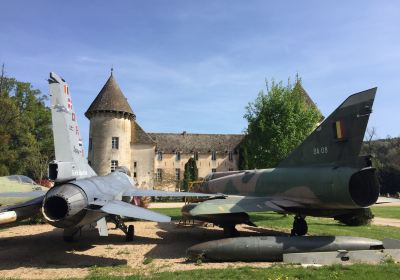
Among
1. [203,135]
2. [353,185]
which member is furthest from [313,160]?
[203,135]

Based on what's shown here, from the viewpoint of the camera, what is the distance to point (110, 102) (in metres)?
50.7

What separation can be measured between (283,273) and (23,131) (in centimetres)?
5082

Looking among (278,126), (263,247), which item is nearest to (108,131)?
(278,126)

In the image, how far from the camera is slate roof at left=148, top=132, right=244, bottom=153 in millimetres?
61906

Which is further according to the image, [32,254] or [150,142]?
[150,142]

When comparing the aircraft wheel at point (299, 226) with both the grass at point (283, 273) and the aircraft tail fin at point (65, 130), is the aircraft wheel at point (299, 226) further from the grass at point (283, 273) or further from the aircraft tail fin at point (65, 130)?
the aircraft tail fin at point (65, 130)

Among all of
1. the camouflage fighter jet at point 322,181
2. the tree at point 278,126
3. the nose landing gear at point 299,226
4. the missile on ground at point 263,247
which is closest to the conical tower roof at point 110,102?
the tree at point 278,126

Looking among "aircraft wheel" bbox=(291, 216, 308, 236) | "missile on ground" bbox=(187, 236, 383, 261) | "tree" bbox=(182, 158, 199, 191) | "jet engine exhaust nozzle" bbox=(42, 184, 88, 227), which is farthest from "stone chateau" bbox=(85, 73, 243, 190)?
"missile on ground" bbox=(187, 236, 383, 261)

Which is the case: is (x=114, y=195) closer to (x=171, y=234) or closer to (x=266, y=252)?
(x=171, y=234)

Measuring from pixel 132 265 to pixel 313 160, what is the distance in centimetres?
758

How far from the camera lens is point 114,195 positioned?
44.6 ft

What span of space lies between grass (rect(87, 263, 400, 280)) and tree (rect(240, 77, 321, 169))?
17718 millimetres

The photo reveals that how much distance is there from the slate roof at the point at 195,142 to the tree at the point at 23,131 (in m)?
18.0

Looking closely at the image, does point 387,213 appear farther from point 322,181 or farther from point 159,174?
point 159,174
